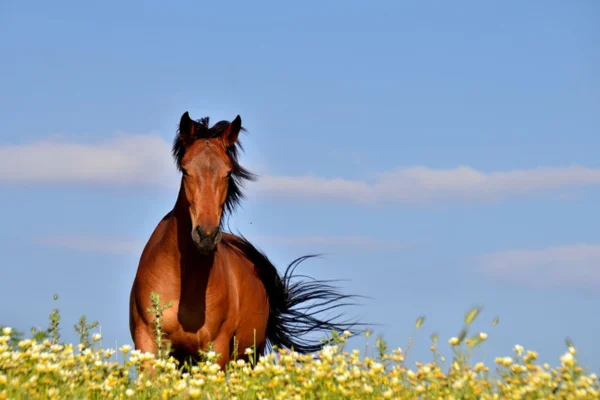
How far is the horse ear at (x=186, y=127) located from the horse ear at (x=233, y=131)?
387 millimetres

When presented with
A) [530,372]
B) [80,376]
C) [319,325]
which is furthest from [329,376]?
[319,325]

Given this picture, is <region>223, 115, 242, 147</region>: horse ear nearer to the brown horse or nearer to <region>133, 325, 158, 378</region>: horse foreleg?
the brown horse

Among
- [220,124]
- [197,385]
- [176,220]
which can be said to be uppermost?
[220,124]

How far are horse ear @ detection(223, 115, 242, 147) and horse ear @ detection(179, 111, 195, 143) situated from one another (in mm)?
387

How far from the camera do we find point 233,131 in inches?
346

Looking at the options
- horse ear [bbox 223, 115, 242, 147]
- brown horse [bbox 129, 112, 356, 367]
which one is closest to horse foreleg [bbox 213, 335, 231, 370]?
brown horse [bbox 129, 112, 356, 367]

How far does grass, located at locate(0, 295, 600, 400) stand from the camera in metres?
4.61

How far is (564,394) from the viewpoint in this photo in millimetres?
4449

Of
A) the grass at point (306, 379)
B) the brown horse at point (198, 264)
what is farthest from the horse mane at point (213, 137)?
the grass at point (306, 379)

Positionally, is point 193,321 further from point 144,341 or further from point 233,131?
point 233,131

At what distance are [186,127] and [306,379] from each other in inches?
157

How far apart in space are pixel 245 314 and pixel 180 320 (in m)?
1.17

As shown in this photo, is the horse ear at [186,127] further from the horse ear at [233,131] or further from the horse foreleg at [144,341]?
the horse foreleg at [144,341]

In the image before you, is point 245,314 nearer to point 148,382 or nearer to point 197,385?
point 148,382
